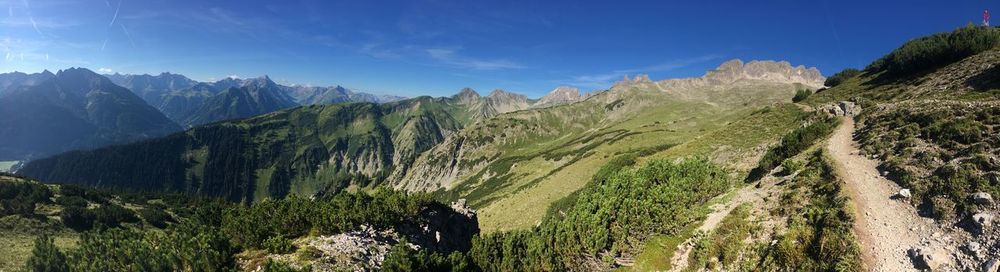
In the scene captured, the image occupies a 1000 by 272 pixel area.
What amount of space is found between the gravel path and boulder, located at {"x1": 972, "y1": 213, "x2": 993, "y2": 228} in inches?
79.9

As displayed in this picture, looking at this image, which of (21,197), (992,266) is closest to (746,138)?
(992,266)

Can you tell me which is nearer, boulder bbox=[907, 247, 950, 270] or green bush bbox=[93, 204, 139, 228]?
boulder bbox=[907, 247, 950, 270]

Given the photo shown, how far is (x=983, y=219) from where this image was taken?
78.4 ft

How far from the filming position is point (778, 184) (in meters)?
41.5

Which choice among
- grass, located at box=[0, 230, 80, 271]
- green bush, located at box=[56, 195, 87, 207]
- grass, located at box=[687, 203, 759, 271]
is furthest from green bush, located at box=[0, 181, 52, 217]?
grass, located at box=[687, 203, 759, 271]

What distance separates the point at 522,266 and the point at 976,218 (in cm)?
3119

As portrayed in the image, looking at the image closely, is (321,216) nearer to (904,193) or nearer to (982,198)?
(904,193)

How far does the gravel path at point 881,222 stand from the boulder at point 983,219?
6.66 feet

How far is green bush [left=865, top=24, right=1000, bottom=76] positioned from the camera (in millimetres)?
85688

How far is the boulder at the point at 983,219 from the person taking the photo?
23636 millimetres

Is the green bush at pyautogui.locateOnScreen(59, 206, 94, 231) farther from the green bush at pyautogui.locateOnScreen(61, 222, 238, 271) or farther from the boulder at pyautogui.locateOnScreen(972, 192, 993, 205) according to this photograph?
the boulder at pyautogui.locateOnScreen(972, 192, 993, 205)

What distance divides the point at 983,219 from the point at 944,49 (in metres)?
101

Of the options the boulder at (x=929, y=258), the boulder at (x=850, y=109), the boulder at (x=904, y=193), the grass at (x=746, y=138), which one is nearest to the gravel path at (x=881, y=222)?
the boulder at (x=929, y=258)

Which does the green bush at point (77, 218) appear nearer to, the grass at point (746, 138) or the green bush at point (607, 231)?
Result: the green bush at point (607, 231)
